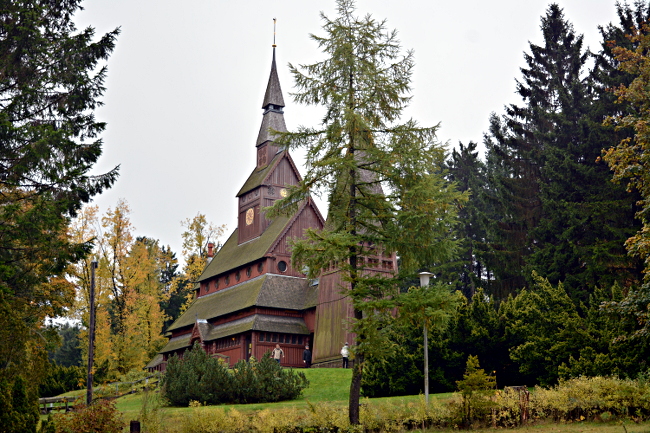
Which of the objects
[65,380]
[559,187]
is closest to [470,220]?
[559,187]

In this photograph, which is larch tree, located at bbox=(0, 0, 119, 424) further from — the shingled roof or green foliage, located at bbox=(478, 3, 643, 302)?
green foliage, located at bbox=(478, 3, 643, 302)

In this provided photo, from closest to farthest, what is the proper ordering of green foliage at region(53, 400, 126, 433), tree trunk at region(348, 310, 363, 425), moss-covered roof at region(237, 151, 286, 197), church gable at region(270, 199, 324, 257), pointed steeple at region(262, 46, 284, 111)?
green foliage at region(53, 400, 126, 433) < tree trunk at region(348, 310, 363, 425) < church gable at region(270, 199, 324, 257) < moss-covered roof at region(237, 151, 286, 197) < pointed steeple at region(262, 46, 284, 111)

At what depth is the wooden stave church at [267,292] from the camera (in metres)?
37.2

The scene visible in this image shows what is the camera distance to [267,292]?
40.2 m

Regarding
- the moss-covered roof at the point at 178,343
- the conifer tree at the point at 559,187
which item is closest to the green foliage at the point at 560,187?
the conifer tree at the point at 559,187

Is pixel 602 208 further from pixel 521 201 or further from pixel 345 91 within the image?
pixel 345 91

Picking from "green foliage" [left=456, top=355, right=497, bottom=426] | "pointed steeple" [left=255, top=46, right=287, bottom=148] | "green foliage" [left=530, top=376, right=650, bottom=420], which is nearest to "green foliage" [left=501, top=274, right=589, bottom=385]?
"green foliage" [left=530, top=376, right=650, bottom=420]

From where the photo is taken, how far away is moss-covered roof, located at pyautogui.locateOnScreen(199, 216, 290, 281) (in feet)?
141

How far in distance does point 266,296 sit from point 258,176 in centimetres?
1009

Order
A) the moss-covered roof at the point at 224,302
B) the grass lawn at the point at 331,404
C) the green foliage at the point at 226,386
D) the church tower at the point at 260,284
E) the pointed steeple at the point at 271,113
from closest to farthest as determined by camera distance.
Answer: the grass lawn at the point at 331,404 → the green foliage at the point at 226,386 → the church tower at the point at 260,284 → the moss-covered roof at the point at 224,302 → the pointed steeple at the point at 271,113

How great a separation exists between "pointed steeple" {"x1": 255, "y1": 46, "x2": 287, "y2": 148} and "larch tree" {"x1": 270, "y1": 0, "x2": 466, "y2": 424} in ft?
91.3

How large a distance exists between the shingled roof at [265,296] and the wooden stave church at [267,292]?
2.3 inches

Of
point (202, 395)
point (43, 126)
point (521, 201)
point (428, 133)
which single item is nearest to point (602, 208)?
point (521, 201)

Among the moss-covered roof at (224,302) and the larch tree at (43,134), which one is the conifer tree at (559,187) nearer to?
the moss-covered roof at (224,302)
